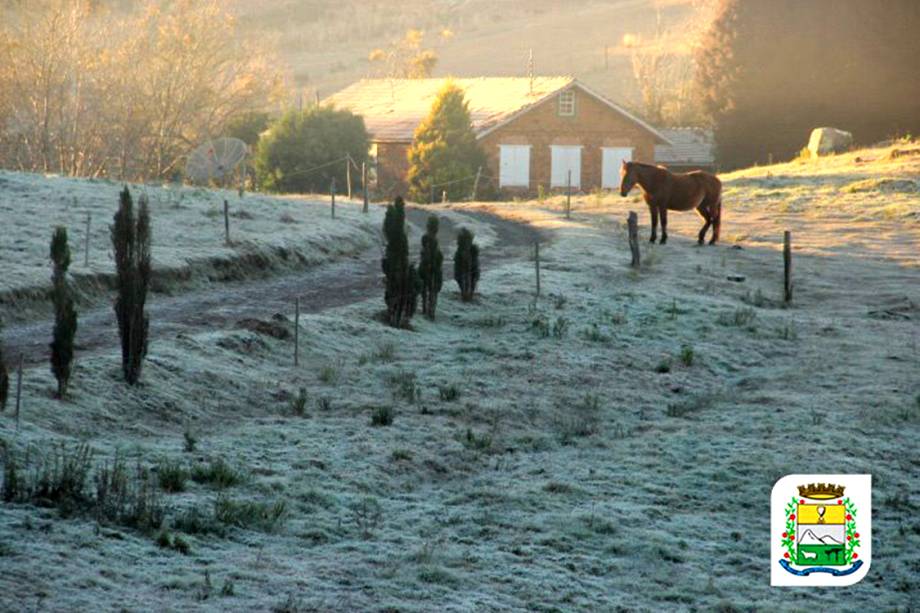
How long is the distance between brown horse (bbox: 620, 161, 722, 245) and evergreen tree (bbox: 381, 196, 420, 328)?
12.9m

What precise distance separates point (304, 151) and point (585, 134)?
17090mm

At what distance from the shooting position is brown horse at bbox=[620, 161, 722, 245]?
1417 inches

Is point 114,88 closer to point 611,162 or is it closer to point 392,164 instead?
point 392,164

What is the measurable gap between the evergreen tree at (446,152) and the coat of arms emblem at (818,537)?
4761 cm

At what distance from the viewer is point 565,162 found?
69500 millimetres

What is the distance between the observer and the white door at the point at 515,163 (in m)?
68.8

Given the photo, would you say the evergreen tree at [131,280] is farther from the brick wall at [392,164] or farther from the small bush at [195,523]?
the brick wall at [392,164]

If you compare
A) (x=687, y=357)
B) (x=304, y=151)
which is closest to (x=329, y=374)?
(x=687, y=357)

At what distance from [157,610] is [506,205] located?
3896cm

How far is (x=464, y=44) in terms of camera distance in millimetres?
137125

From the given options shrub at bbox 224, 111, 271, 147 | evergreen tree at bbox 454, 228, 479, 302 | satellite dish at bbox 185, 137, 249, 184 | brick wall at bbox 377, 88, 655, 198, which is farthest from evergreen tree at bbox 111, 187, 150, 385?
brick wall at bbox 377, 88, 655, 198

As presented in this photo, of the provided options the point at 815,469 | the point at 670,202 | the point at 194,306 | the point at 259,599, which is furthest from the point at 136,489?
the point at 670,202

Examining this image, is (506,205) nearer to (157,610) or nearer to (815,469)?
(815,469)

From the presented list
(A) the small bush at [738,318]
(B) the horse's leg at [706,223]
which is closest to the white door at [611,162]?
(B) the horse's leg at [706,223]
